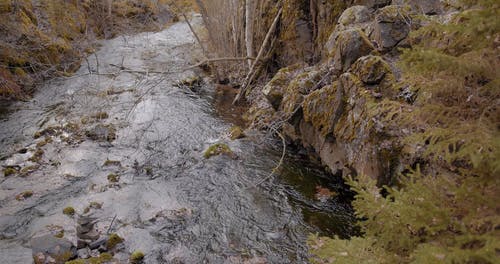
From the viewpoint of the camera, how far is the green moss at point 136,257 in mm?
5215

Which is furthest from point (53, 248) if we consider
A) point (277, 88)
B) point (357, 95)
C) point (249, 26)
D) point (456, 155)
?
point (249, 26)

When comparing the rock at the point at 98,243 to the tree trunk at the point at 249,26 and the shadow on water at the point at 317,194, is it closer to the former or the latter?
the shadow on water at the point at 317,194

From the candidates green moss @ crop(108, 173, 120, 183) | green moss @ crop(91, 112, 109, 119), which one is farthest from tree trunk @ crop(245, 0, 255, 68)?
→ green moss @ crop(108, 173, 120, 183)

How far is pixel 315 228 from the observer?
5.90 meters

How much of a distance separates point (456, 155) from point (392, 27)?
507 centimetres

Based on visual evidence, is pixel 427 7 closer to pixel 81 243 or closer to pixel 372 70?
pixel 372 70

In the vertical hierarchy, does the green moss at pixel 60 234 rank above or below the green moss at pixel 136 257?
above

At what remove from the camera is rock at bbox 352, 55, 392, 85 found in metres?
6.18

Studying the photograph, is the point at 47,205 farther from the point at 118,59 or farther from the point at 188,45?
the point at 188,45

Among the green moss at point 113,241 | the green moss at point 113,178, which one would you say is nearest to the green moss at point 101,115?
the green moss at point 113,178

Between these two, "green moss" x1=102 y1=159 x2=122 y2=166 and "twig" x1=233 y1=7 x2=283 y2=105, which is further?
"twig" x1=233 y1=7 x2=283 y2=105

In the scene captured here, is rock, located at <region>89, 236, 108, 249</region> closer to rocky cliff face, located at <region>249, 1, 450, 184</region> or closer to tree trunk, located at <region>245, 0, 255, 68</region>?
rocky cliff face, located at <region>249, 1, 450, 184</region>

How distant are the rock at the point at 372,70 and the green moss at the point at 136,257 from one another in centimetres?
492

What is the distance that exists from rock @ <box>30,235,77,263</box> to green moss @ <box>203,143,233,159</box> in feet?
12.4
